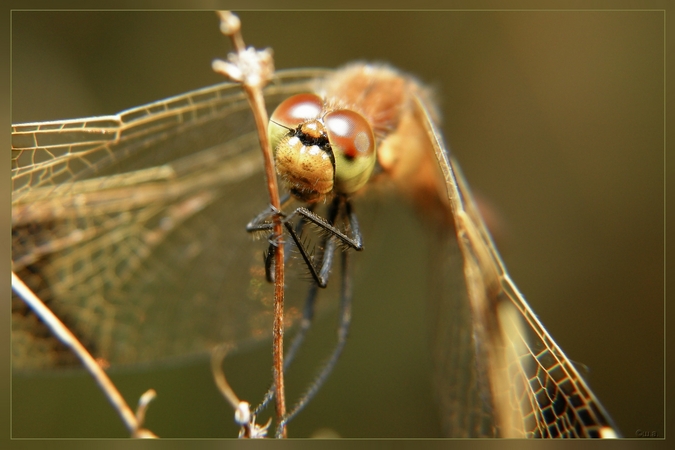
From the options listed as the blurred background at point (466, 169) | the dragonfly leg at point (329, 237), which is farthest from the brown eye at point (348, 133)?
the blurred background at point (466, 169)

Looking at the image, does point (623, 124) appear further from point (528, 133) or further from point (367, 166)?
point (367, 166)

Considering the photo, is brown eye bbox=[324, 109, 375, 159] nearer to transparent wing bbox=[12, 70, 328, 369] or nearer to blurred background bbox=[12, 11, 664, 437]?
transparent wing bbox=[12, 70, 328, 369]

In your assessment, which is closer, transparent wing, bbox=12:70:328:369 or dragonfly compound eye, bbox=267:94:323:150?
dragonfly compound eye, bbox=267:94:323:150

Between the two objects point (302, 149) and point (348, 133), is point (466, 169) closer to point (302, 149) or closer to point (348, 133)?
point (348, 133)

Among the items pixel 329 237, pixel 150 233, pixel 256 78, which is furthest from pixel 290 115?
pixel 150 233

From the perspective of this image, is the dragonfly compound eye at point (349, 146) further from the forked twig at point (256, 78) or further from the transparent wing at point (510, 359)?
the forked twig at point (256, 78)

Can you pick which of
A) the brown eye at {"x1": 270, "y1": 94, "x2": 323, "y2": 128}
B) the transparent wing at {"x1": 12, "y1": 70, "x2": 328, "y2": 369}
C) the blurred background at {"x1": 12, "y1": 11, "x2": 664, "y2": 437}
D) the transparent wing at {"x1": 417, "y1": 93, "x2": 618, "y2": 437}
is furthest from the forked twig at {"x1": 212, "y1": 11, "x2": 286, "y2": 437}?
the blurred background at {"x1": 12, "y1": 11, "x2": 664, "y2": 437}
